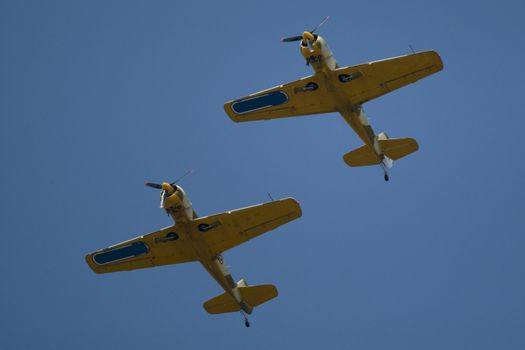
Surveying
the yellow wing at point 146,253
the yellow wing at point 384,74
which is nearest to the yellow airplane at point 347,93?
the yellow wing at point 384,74

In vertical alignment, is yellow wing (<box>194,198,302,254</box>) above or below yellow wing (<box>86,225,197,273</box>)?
below

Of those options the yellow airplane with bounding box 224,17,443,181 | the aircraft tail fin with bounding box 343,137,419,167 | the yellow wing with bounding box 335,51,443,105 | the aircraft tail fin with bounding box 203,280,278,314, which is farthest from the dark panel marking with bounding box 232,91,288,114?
the aircraft tail fin with bounding box 203,280,278,314

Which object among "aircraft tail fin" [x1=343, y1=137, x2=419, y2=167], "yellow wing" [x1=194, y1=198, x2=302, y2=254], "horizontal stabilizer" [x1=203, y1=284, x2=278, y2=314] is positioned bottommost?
"horizontal stabilizer" [x1=203, y1=284, x2=278, y2=314]

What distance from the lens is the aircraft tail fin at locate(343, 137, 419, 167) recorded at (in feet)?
151

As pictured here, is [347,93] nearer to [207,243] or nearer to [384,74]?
[384,74]

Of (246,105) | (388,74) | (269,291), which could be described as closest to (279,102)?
(246,105)

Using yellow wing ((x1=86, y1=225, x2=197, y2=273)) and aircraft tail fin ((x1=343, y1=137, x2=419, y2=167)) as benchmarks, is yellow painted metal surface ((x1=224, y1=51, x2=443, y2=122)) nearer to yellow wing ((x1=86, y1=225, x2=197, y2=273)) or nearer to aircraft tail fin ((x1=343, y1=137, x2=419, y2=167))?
aircraft tail fin ((x1=343, y1=137, x2=419, y2=167))

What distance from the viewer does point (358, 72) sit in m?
44.3

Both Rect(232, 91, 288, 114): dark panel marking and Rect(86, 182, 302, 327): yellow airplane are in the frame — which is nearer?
Rect(86, 182, 302, 327): yellow airplane

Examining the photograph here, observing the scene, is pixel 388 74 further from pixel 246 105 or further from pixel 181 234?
pixel 181 234

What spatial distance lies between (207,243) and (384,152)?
8.29 metres

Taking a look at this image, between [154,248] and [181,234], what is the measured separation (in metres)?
1.91

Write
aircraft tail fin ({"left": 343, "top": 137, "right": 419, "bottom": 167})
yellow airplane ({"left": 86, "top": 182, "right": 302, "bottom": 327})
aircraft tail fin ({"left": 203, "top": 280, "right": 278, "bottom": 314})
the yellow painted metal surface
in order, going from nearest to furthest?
yellow airplane ({"left": 86, "top": 182, "right": 302, "bottom": 327})
the yellow painted metal surface
aircraft tail fin ({"left": 203, "top": 280, "right": 278, "bottom": 314})
aircraft tail fin ({"left": 343, "top": 137, "right": 419, "bottom": 167})

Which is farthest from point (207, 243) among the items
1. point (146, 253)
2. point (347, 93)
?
point (347, 93)
